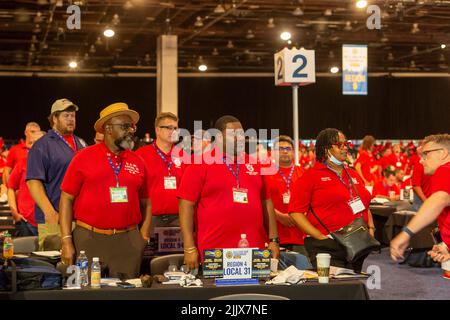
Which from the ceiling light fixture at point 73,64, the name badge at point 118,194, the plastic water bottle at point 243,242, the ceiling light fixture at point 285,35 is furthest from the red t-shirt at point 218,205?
the ceiling light fixture at point 73,64

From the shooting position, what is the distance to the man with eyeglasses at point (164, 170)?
5871 millimetres

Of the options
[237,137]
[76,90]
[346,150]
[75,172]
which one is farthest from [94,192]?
[76,90]

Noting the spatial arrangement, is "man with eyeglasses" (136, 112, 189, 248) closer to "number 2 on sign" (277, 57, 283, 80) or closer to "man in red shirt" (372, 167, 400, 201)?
"number 2 on sign" (277, 57, 283, 80)

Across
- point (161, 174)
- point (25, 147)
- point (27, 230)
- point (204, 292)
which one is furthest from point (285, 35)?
point (204, 292)

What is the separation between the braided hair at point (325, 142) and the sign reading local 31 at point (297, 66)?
4.36 ft

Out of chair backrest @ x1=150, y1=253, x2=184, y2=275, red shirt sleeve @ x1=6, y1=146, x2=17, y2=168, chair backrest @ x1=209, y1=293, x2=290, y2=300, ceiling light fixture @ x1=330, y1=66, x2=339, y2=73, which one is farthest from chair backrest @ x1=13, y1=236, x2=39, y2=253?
ceiling light fixture @ x1=330, y1=66, x2=339, y2=73

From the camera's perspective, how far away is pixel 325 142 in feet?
16.2

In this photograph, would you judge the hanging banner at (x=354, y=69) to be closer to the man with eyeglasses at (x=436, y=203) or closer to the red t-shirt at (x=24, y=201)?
the red t-shirt at (x=24, y=201)

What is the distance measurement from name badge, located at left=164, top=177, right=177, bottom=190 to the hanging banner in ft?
34.9

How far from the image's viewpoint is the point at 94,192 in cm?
441

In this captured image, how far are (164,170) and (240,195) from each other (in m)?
1.61

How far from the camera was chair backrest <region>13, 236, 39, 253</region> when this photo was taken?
5.11 metres
